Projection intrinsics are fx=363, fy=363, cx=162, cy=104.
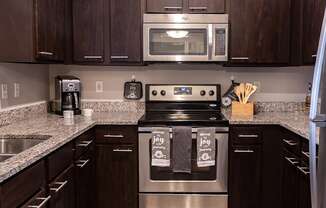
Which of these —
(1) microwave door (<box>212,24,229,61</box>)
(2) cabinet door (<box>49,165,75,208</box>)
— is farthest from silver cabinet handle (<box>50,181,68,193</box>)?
(1) microwave door (<box>212,24,229,61</box>)

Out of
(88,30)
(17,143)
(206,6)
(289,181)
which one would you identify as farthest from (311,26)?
(17,143)

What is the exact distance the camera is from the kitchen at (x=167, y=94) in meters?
2.55

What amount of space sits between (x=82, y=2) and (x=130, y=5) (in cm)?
43

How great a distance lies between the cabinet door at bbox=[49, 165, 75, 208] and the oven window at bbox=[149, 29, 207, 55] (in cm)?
136

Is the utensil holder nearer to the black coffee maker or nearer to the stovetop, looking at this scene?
the stovetop

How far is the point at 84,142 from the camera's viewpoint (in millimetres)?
2598

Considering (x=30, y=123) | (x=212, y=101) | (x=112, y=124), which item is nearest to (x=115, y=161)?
(x=112, y=124)

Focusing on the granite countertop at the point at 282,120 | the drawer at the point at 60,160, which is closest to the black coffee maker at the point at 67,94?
the drawer at the point at 60,160

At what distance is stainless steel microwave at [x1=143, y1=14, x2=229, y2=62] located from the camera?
3133 millimetres

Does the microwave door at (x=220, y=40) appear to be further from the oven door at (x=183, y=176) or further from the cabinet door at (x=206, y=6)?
the oven door at (x=183, y=176)

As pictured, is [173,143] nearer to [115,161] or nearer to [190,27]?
[115,161]

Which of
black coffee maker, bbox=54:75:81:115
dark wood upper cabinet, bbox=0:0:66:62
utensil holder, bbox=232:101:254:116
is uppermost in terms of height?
dark wood upper cabinet, bbox=0:0:66:62

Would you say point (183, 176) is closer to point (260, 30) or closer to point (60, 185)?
point (60, 185)

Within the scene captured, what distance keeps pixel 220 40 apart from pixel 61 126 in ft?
5.00
